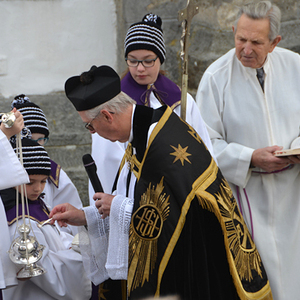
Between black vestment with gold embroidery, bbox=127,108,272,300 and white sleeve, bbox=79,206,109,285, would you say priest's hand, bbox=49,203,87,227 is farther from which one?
black vestment with gold embroidery, bbox=127,108,272,300

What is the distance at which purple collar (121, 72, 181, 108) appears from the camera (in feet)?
13.5

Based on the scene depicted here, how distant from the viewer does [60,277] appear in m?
3.17

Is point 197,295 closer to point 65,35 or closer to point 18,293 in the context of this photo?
point 18,293

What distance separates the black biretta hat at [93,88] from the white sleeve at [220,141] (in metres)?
1.16

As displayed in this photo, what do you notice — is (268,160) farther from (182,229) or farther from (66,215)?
(66,215)

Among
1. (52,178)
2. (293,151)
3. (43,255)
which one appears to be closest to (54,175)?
(52,178)

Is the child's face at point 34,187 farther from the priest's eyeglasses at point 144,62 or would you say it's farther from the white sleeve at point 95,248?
the priest's eyeglasses at point 144,62

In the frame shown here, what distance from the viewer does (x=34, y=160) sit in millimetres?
3295

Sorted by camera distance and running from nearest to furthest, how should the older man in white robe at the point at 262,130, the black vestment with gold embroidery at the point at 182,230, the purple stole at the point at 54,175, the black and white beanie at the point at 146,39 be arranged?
the black vestment with gold embroidery at the point at 182,230 → the older man in white robe at the point at 262,130 → the black and white beanie at the point at 146,39 → the purple stole at the point at 54,175

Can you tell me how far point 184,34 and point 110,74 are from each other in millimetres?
732

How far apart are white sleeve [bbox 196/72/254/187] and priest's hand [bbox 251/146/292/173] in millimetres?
60

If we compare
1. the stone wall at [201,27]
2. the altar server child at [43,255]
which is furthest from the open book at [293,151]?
the stone wall at [201,27]

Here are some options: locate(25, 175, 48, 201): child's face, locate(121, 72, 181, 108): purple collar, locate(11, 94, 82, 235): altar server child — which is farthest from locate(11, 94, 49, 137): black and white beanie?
locate(25, 175, 48, 201): child's face

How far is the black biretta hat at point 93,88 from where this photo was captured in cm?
294
